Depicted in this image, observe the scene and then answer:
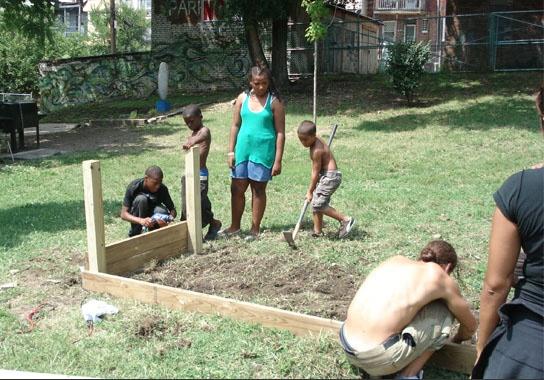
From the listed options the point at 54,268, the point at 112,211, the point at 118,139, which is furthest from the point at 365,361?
the point at 118,139

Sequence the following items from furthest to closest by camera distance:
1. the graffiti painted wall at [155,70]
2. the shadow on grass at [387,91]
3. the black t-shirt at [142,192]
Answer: the graffiti painted wall at [155,70] < the shadow on grass at [387,91] < the black t-shirt at [142,192]

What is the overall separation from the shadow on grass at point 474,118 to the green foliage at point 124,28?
37750mm

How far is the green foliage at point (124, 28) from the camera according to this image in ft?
173

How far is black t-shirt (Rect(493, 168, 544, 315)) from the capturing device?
7.58ft

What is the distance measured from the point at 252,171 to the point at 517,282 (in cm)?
403

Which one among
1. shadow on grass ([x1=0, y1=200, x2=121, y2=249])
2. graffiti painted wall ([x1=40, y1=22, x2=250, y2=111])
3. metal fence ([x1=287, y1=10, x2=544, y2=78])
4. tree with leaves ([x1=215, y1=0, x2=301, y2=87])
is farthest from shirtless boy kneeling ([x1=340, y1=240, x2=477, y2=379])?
graffiti painted wall ([x1=40, y1=22, x2=250, y2=111])

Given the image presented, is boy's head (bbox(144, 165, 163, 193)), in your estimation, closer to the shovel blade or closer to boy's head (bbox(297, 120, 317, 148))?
the shovel blade

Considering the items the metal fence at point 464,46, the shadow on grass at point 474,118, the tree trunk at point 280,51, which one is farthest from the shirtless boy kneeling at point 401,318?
the metal fence at point 464,46

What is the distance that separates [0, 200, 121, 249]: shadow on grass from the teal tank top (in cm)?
222

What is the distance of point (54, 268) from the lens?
568 centimetres

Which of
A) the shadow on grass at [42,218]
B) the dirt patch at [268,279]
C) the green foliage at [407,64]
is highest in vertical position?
the green foliage at [407,64]

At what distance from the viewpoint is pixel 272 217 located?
7.48 metres

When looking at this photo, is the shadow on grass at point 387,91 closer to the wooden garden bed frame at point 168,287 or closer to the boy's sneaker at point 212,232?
the boy's sneaker at point 212,232

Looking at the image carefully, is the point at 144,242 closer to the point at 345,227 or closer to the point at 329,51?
the point at 345,227
